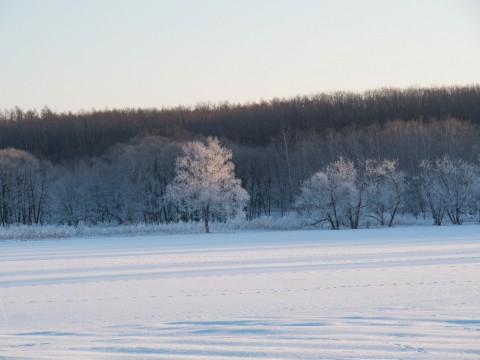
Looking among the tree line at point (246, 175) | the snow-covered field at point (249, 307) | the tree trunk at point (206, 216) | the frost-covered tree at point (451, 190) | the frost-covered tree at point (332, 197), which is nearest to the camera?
the snow-covered field at point (249, 307)

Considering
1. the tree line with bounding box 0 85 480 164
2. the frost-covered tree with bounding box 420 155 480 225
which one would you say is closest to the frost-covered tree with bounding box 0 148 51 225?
the tree line with bounding box 0 85 480 164

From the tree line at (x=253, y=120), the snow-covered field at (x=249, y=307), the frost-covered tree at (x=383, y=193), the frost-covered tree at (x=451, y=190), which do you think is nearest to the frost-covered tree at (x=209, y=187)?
the frost-covered tree at (x=383, y=193)

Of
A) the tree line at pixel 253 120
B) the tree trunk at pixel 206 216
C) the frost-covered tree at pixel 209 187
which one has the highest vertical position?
the tree line at pixel 253 120

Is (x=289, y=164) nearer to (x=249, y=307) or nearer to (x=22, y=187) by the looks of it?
(x=22, y=187)

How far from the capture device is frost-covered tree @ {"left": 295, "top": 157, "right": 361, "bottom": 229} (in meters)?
56.8

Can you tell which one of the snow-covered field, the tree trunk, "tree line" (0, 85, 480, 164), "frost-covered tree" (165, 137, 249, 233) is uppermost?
"tree line" (0, 85, 480, 164)

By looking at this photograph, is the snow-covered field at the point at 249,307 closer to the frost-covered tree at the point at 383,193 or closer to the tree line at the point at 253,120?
the frost-covered tree at the point at 383,193

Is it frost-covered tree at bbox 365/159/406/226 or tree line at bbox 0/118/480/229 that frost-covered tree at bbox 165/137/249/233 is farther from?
frost-covered tree at bbox 365/159/406/226

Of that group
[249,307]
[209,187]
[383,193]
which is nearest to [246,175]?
[209,187]

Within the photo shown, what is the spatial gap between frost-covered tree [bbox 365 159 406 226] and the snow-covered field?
98.8 feet

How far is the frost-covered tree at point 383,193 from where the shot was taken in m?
57.4

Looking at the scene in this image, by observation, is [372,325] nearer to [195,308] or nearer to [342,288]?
[195,308]

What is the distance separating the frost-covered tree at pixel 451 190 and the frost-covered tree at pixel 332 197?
6.85 metres

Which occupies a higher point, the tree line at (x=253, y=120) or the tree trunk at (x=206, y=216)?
the tree line at (x=253, y=120)
